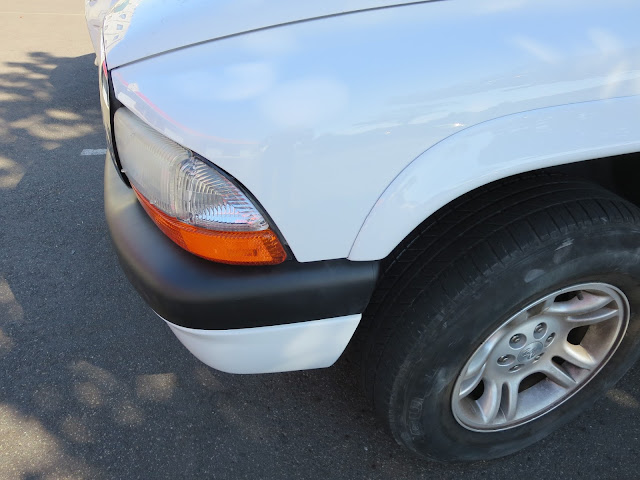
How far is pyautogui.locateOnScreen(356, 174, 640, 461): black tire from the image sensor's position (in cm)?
149

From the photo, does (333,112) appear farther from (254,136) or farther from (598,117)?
(598,117)

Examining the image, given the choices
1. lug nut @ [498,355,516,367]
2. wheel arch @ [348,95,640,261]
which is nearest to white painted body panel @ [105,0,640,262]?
wheel arch @ [348,95,640,261]

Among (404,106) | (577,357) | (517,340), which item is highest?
(404,106)

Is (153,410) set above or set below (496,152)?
below

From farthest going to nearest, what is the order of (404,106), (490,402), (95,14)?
(95,14) → (490,402) → (404,106)

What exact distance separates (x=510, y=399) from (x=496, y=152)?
0.94 metres

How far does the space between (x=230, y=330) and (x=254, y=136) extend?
0.52m

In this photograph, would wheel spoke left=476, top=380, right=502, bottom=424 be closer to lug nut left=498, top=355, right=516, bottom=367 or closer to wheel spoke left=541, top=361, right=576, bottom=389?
lug nut left=498, top=355, right=516, bottom=367

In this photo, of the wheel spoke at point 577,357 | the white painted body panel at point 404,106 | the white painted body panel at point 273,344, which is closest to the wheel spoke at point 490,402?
the wheel spoke at point 577,357

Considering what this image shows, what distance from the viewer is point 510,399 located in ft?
6.20

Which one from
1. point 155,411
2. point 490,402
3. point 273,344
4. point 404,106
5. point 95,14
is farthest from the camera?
point 95,14

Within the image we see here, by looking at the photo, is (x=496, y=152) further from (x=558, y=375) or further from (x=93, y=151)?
(x=93, y=151)

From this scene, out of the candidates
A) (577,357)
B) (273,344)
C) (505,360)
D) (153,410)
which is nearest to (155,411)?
(153,410)

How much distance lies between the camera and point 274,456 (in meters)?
1.99
